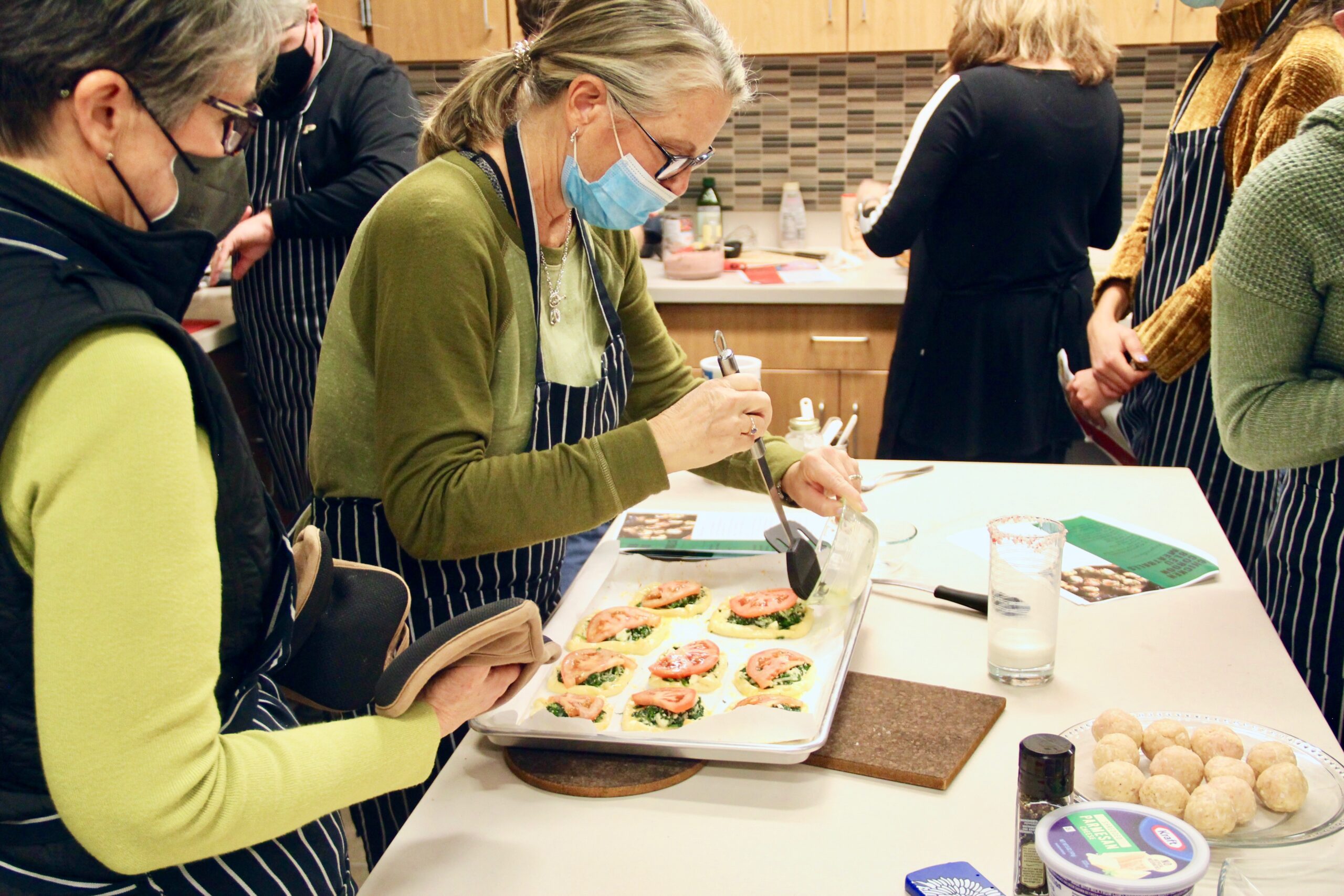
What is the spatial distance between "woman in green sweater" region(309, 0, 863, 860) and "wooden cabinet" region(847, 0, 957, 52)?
2.13m

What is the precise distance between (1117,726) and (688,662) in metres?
→ 0.43

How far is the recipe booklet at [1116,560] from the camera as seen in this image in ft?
4.54

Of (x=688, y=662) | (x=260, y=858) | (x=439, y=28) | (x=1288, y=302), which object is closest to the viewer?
(x=260, y=858)

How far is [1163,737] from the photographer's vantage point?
968 mm

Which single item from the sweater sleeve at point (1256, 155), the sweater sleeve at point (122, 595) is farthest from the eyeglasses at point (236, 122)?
the sweater sleeve at point (1256, 155)

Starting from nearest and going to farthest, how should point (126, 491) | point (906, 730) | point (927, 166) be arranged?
1. point (126, 491)
2. point (906, 730)
3. point (927, 166)

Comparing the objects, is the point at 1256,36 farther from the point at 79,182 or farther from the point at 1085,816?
the point at 79,182

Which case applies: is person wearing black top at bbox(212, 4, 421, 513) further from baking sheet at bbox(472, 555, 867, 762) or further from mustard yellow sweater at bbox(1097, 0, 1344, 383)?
mustard yellow sweater at bbox(1097, 0, 1344, 383)

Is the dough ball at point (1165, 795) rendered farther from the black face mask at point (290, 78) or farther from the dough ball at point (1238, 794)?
the black face mask at point (290, 78)

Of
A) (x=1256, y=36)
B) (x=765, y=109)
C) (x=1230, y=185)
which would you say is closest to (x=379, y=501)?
(x=1230, y=185)

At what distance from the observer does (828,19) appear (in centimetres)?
334

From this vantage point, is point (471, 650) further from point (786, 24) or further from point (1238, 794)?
point (786, 24)

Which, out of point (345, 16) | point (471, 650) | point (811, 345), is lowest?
point (811, 345)

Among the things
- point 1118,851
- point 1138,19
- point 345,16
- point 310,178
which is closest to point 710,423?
point 1118,851
